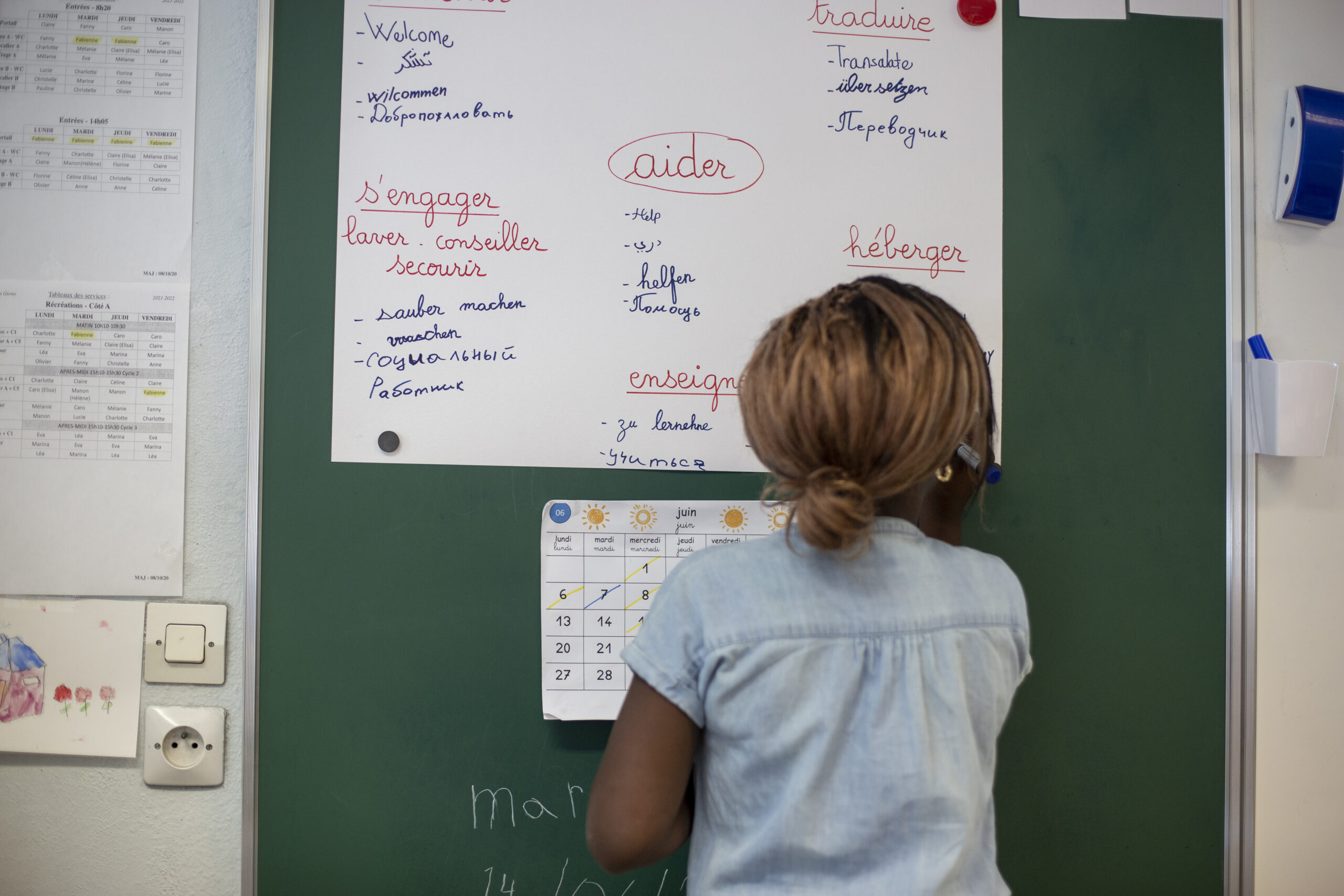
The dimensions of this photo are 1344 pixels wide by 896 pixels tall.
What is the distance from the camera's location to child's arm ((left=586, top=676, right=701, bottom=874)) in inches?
26.9

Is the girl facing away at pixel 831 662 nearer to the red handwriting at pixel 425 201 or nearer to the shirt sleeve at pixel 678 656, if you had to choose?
the shirt sleeve at pixel 678 656

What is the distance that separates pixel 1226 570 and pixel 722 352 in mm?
911

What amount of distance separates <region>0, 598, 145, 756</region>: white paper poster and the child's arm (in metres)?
0.90

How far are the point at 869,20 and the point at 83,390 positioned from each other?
1.40m

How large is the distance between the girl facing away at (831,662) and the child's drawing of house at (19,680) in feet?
3.32

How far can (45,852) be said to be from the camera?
3.71ft

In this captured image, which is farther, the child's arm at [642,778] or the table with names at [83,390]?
the table with names at [83,390]

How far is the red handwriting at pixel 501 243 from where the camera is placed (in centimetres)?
111

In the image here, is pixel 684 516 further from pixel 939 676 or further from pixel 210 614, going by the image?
pixel 210 614

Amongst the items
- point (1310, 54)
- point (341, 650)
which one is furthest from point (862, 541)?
Answer: point (1310, 54)

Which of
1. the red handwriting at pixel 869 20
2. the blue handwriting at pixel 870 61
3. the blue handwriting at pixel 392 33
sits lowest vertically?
the blue handwriting at pixel 870 61

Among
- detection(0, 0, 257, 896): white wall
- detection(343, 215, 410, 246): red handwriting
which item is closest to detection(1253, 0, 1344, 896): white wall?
detection(343, 215, 410, 246): red handwriting

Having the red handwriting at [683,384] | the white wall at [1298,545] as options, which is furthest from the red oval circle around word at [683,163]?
the white wall at [1298,545]

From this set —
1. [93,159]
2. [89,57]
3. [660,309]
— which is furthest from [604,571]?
[89,57]
